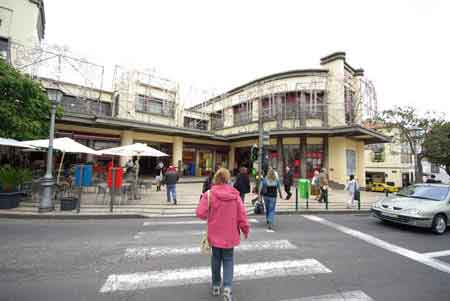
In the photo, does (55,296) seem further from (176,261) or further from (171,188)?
(171,188)

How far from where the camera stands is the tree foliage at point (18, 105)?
8.38 m

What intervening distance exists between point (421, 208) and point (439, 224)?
0.82 meters

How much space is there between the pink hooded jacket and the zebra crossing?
1113mm

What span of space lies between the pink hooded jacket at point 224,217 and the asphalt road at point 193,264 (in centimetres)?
91

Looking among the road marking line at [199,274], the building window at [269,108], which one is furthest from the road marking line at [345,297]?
the building window at [269,108]

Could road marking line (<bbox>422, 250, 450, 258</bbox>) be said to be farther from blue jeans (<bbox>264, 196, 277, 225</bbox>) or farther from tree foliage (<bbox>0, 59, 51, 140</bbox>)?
tree foliage (<bbox>0, 59, 51, 140</bbox>)

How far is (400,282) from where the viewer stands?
341 centimetres

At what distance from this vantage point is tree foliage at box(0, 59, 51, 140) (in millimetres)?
8375

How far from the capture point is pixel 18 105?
8.79 meters

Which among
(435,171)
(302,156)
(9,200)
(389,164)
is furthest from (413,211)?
(435,171)

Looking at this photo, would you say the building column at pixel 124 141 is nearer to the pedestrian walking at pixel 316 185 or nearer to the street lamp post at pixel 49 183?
the street lamp post at pixel 49 183

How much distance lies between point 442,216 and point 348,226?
2802mm

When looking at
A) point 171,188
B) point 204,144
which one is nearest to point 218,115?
point 204,144

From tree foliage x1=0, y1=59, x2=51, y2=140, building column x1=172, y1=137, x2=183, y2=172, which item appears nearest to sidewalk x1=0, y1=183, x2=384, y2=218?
tree foliage x1=0, y1=59, x2=51, y2=140
